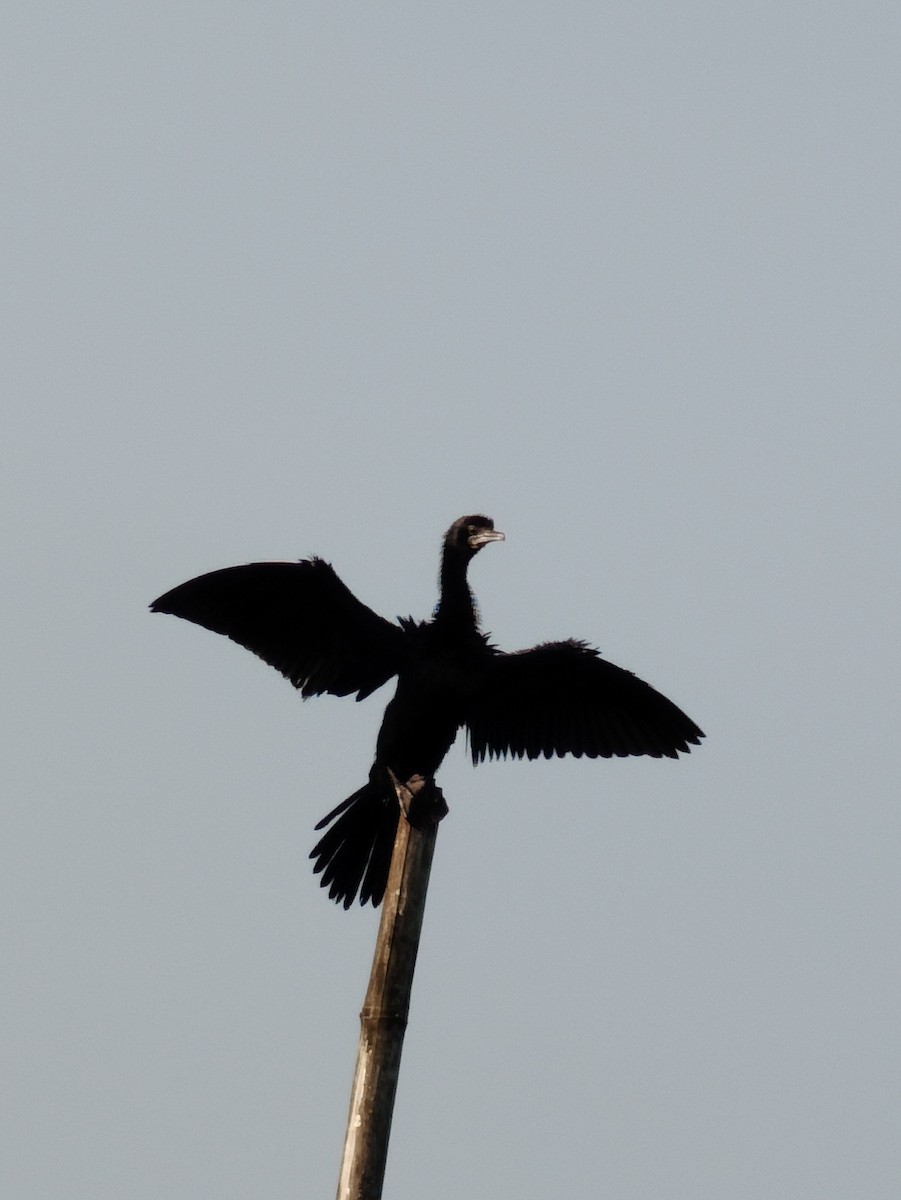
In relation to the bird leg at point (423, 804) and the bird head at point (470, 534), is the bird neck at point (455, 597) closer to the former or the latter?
the bird head at point (470, 534)

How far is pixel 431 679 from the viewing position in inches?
286

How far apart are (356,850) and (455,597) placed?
1068 mm

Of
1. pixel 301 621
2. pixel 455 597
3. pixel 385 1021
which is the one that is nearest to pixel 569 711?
pixel 455 597

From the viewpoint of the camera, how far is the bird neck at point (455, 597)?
24.4 ft

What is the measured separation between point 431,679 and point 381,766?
14.9 inches

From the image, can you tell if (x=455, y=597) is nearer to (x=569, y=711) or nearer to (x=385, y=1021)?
(x=569, y=711)

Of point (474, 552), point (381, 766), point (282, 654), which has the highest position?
point (474, 552)

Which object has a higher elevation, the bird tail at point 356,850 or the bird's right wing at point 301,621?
the bird's right wing at point 301,621

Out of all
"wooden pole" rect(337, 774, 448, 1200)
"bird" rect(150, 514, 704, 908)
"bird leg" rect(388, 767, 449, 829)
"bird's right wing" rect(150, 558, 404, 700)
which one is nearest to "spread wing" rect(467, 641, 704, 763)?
"bird" rect(150, 514, 704, 908)

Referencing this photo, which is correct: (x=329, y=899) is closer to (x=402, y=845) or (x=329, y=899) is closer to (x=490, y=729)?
(x=490, y=729)

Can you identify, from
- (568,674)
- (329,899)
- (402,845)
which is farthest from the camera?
(568,674)

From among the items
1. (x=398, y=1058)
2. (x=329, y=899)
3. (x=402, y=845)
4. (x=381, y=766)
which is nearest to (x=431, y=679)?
(x=381, y=766)

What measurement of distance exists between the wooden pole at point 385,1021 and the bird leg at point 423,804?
3.2 inches

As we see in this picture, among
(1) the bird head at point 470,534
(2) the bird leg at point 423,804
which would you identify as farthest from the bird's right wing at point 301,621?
(2) the bird leg at point 423,804
